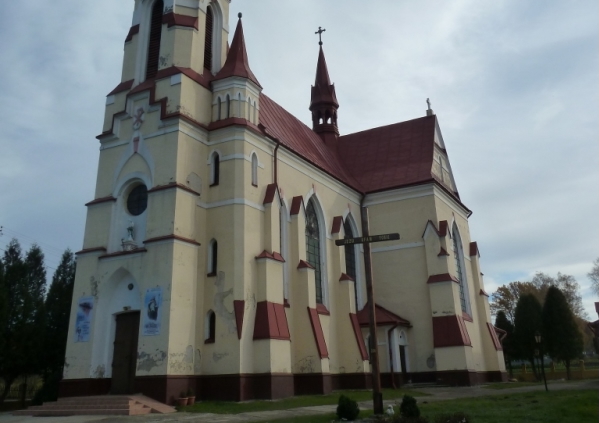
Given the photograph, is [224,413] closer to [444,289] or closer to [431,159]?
[444,289]

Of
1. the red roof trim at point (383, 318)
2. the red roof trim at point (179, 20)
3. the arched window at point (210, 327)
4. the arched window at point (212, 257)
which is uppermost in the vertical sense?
the red roof trim at point (179, 20)

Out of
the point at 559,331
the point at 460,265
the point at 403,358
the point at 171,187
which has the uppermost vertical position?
the point at 171,187

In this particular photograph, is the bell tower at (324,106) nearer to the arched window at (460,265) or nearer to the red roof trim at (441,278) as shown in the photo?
the arched window at (460,265)

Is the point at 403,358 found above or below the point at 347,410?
above

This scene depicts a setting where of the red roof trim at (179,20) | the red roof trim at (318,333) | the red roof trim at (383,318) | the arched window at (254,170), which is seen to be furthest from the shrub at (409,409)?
the red roof trim at (179,20)

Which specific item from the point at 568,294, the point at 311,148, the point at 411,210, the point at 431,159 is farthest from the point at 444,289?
the point at 568,294

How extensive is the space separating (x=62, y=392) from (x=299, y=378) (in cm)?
882

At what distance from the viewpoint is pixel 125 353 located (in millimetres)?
19734

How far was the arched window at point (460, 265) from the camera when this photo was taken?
104 feet

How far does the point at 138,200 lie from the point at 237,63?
23.9ft

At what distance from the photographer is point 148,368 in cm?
1819

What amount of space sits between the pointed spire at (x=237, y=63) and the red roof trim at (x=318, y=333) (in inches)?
396

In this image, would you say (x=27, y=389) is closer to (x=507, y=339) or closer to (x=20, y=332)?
(x=20, y=332)

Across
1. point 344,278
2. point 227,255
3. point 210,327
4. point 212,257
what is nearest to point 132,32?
point 212,257
